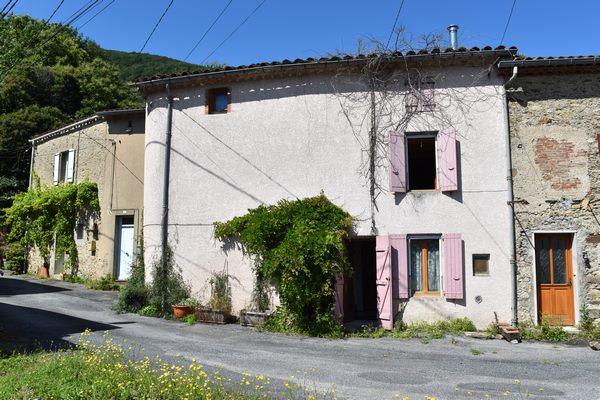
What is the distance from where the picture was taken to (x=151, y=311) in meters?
11.6

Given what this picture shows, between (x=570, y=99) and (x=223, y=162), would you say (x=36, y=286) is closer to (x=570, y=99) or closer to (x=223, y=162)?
Answer: (x=223, y=162)

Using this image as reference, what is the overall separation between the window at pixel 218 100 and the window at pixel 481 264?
24.0 feet

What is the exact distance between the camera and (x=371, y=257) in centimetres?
1268

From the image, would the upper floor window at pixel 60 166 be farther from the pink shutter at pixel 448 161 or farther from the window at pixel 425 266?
the pink shutter at pixel 448 161

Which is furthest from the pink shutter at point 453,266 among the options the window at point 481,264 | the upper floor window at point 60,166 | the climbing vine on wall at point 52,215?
the upper floor window at point 60,166

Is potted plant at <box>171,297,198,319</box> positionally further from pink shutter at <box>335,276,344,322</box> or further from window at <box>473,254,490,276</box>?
window at <box>473,254,490,276</box>

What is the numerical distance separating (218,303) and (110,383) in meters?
6.04

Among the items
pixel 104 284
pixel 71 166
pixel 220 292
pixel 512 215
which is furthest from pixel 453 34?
pixel 71 166

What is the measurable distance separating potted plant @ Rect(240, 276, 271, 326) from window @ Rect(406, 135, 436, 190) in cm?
446

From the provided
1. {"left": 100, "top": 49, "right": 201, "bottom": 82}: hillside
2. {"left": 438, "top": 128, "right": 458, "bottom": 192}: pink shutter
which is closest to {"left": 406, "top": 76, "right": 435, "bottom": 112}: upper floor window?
{"left": 438, "top": 128, "right": 458, "bottom": 192}: pink shutter

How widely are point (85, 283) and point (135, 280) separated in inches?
195

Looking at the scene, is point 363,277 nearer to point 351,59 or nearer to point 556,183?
point 556,183

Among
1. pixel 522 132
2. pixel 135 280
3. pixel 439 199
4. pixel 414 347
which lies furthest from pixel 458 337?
pixel 135 280

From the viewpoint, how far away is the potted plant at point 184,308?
11.2m
